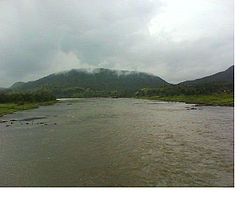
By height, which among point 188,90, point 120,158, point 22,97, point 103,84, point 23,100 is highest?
point 103,84

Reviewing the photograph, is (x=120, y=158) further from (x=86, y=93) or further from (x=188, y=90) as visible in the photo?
(x=86, y=93)

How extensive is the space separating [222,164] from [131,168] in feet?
4.72

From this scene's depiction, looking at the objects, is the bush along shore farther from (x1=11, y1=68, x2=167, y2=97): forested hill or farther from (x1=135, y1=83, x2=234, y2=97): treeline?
(x1=11, y1=68, x2=167, y2=97): forested hill

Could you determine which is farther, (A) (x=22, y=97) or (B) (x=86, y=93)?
(B) (x=86, y=93)

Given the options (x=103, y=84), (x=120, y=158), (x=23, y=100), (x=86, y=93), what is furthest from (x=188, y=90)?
(x=103, y=84)

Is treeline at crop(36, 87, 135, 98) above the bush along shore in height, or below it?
above

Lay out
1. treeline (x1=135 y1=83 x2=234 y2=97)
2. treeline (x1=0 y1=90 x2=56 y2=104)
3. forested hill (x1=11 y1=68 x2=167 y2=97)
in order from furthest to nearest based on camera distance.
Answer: forested hill (x1=11 y1=68 x2=167 y2=97) < treeline (x1=0 y1=90 x2=56 y2=104) < treeline (x1=135 y1=83 x2=234 y2=97)

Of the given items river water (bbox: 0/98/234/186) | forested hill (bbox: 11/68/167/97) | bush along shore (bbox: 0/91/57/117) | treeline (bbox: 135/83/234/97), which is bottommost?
river water (bbox: 0/98/234/186)

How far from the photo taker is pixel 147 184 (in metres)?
3.94

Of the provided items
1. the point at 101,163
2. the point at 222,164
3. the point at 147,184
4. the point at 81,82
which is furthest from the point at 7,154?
the point at 81,82

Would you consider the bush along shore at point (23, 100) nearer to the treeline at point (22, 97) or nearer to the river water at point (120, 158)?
the treeline at point (22, 97)

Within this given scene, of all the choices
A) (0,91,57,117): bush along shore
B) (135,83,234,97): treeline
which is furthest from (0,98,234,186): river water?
(0,91,57,117): bush along shore

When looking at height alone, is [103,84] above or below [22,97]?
above
